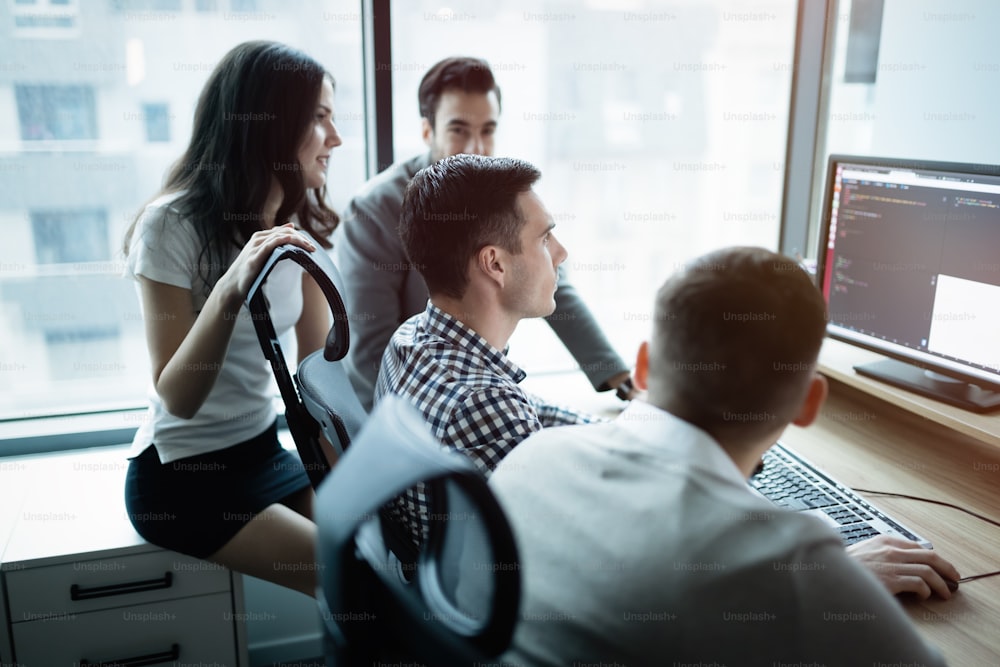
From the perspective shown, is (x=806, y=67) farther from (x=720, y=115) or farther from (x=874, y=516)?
(x=874, y=516)

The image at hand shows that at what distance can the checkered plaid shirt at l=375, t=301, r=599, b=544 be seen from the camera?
3.75ft

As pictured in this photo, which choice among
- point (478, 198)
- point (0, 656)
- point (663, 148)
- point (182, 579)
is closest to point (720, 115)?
point (663, 148)

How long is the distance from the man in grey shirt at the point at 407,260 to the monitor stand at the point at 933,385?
0.54m

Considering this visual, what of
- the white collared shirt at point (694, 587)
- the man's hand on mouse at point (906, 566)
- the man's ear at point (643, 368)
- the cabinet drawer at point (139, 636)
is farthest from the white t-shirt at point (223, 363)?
the man's hand on mouse at point (906, 566)

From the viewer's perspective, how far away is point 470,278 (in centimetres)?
138

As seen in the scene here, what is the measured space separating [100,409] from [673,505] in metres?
1.85

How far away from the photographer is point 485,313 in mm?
1387

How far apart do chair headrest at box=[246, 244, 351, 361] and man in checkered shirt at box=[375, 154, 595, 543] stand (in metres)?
0.13

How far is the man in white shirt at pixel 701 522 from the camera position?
2.43 ft

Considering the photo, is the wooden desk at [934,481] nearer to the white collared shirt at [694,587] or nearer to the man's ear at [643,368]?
the white collared shirt at [694,587]

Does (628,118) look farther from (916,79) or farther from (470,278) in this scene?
(470,278)

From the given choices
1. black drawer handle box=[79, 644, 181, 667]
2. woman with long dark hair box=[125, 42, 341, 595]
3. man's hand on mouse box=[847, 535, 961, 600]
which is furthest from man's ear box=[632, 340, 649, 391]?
black drawer handle box=[79, 644, 181, 667]

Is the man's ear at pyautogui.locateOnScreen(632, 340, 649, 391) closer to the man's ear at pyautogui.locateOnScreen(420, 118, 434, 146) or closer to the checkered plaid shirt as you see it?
the checkered plaid shirt

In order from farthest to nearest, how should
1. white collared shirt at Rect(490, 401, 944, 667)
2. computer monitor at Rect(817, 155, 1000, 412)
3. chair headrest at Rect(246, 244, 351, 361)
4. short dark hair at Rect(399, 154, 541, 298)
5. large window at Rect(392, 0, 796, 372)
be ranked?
large window at Rect(392, 0, 796, 372)
computer monitor at Rect(817, 155, 1000, 412)
short dark hair at Rect(399, 154, 541, 298)
chair headrest at Rect(246, 244, 351, 361)
white collared shirt at Rect(490, 401, 944, 667)
